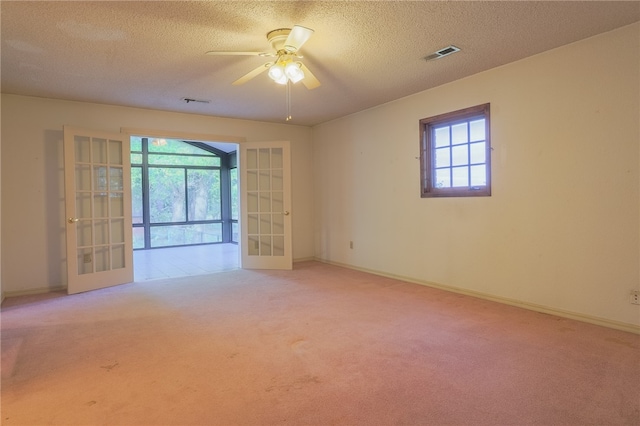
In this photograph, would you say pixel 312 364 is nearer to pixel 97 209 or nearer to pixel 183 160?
pixel 97 209

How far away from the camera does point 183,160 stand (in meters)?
9.30

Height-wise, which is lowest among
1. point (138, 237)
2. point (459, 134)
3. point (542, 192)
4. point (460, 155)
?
point (138, 237)

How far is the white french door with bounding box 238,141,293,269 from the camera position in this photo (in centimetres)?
567

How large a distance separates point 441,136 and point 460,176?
564 mm

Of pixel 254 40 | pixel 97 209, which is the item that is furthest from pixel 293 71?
pixel 97 209

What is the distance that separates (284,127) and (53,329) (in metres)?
4.31

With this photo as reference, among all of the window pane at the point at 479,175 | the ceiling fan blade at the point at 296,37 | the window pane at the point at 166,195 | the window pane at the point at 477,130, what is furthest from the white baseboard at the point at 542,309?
the window pane at the point at 166,195

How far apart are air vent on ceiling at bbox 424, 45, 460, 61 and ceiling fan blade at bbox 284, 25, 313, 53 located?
1.36 meters

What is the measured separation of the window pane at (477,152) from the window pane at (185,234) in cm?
738

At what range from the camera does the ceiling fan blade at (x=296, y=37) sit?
2.32m

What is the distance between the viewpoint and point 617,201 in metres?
2.88

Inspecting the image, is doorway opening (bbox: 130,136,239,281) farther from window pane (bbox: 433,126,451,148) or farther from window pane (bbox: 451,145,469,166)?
window pane (bbox: 451,145,469,166)

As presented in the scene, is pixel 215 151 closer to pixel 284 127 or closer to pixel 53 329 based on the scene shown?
pixel 284 127

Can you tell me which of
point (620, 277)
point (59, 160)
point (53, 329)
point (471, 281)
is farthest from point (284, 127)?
point (620, 277)
